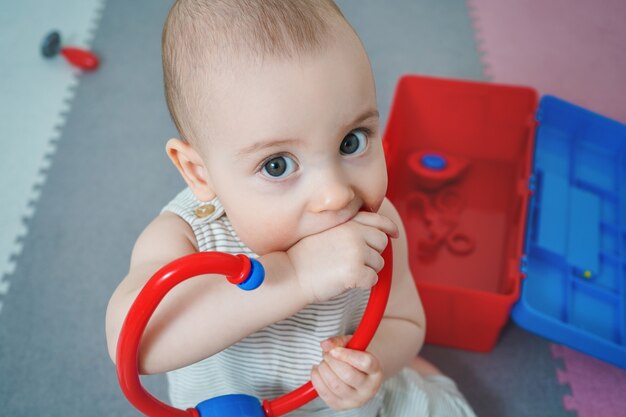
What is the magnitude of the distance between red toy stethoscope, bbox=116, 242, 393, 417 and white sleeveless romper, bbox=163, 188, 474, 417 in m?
0.10

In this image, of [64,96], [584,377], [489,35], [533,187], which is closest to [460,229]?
[533,187]

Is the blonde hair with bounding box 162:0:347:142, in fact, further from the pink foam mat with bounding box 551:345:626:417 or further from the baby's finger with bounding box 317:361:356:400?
the pink foam mat with bounding box 551:345:626:417

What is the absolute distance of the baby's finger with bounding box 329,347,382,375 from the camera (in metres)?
0.57

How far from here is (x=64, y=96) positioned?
152 centimetres

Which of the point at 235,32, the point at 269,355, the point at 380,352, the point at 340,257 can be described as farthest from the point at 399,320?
the point at 235,32

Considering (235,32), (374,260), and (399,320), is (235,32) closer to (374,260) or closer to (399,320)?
(374,260)

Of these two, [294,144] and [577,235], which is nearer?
[294,144]

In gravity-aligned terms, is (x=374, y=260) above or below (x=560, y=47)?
above

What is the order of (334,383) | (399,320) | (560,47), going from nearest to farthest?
1. (334,383)
2. (399,320)
3. (560,47)

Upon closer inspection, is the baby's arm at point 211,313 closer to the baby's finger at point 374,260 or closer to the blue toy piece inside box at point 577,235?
the baby's finger at point 374,260

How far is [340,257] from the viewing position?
0.53 meters

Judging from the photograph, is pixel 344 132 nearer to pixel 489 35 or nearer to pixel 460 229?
pixel 460 229

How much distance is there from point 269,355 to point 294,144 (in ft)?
1.08

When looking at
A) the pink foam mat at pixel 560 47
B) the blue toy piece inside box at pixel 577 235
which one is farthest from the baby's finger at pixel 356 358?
the pink foam mat at pixel 560 47
